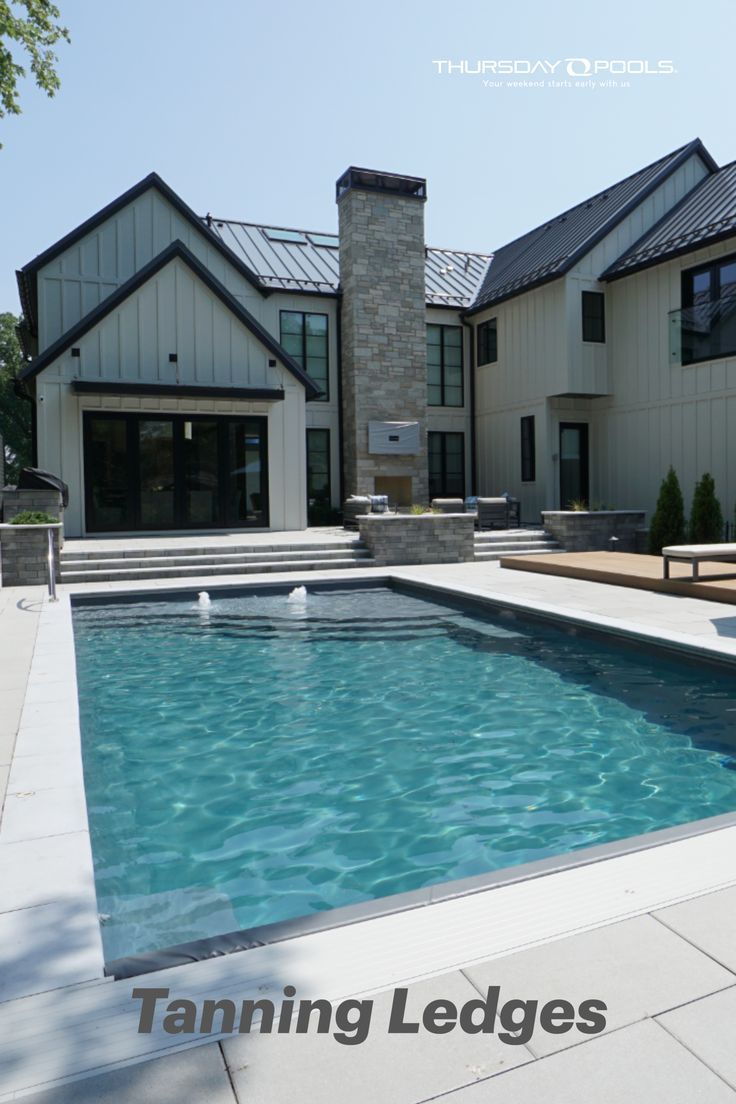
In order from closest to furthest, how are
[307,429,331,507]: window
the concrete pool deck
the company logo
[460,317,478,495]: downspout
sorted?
the concrete pool deck
the company logo
[307,429,331,507]: window
[460,317,478,495]: downspout

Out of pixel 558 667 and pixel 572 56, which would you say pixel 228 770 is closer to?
pixel 558 667

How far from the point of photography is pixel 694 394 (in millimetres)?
15766

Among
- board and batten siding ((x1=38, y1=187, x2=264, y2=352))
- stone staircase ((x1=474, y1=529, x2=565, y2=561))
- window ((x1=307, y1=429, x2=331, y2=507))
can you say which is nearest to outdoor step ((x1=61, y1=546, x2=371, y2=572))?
stone staircase ((x1=474, y1=529, x2=565, y2=561))

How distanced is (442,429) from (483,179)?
679cm

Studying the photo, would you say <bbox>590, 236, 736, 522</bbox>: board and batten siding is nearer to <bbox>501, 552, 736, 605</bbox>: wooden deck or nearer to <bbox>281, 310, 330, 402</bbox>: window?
<bbox>501, 552, 736, 605</bbox>: wooden deck

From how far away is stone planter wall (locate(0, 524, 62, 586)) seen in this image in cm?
1111

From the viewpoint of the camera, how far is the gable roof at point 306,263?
790 inches

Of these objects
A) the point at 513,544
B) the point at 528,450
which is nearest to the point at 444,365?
the point at 528,450

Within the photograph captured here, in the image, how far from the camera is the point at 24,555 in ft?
37.0

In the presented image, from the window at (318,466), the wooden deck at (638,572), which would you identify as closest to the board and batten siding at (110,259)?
the window at (318,466)

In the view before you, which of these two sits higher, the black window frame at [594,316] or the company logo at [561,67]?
the company logo at [561,67]

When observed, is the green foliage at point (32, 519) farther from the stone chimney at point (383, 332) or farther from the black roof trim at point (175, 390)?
the stone chimney at point (383, 332)

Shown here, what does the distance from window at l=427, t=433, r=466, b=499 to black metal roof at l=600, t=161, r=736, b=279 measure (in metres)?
5.99

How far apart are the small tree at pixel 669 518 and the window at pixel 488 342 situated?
7.37 metres
